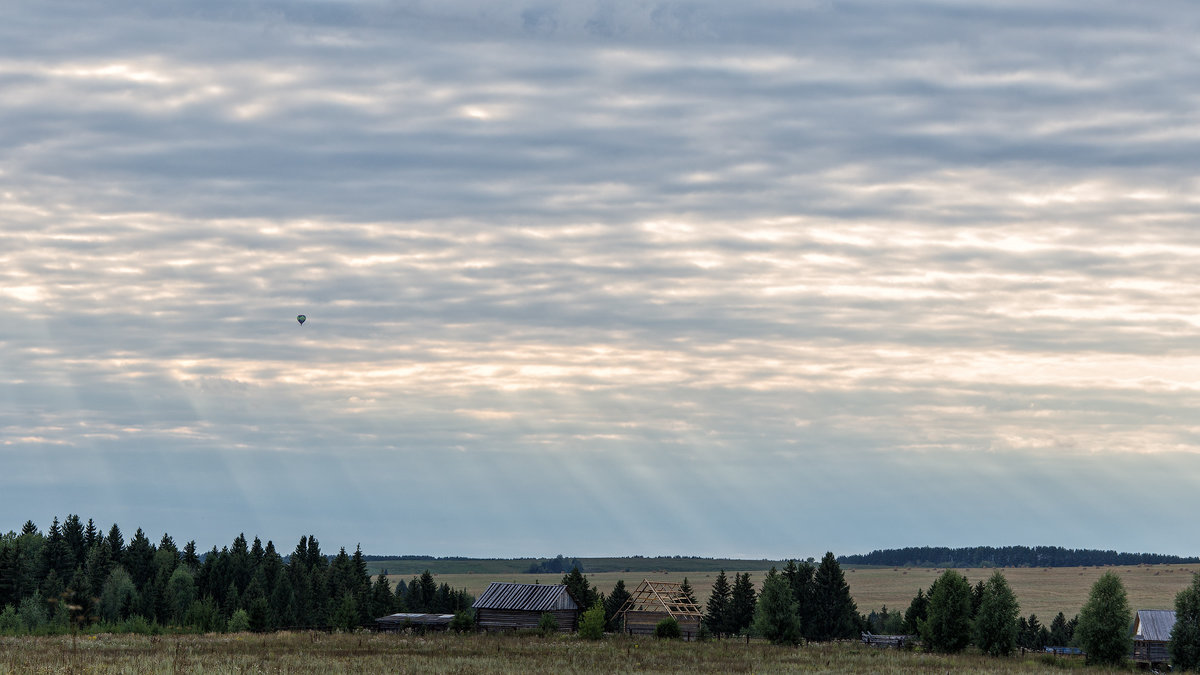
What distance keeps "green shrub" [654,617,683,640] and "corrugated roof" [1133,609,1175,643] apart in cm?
3286

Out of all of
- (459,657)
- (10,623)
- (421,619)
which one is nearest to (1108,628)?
(459,657)

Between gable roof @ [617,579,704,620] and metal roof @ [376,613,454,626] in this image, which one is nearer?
gable roof @ [617,579,704,620]

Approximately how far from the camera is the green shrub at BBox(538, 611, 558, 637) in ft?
307

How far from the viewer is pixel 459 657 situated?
59.2 metres

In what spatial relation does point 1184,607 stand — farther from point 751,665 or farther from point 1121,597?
point 751,665

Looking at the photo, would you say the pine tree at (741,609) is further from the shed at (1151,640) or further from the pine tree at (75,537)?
the pine tree at (75,537)

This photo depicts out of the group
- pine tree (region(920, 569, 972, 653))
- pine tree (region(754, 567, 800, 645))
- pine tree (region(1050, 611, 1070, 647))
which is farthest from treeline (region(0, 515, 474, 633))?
pine tree (region(1050, 611, 1070, 647))

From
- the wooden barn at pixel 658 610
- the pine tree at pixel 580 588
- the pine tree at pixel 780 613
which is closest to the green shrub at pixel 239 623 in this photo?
the pine tree at pixel 580 588

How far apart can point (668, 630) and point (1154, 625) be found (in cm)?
3476

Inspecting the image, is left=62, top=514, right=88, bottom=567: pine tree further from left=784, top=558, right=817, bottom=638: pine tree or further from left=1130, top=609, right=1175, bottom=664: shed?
left=1130, top=609, right=1175, bottom=664: shed

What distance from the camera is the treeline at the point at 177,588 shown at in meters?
102

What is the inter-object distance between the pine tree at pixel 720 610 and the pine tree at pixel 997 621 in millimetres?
48490


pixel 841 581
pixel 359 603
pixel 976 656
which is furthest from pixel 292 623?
pixel 976 656

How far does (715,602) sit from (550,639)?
47.8m
